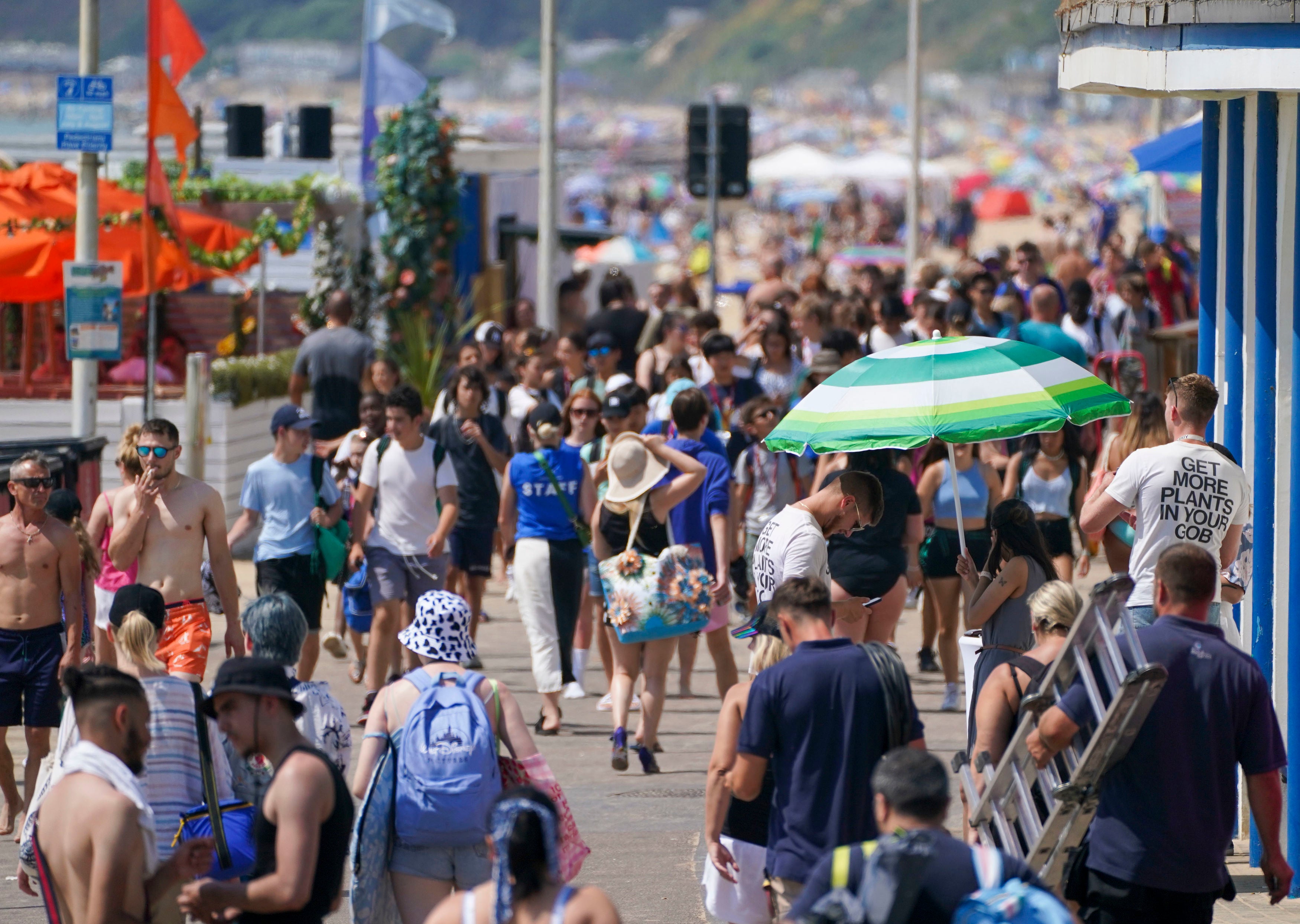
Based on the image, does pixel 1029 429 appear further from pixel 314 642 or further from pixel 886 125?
pixel 886 125

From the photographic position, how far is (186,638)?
26.5 ft

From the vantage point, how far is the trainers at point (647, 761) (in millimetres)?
8688

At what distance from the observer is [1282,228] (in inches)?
266

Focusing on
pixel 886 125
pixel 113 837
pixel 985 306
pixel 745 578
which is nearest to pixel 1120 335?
pixel 985 306

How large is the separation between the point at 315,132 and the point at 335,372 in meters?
10.0

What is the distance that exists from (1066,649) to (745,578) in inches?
244

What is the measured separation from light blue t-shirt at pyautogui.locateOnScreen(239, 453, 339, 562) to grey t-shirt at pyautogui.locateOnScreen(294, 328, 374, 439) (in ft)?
11.6

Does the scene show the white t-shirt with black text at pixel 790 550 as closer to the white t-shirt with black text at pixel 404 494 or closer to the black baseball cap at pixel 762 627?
the black baseball cap at pixel 762 627

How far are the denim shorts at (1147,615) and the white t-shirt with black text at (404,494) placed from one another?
13.8ft

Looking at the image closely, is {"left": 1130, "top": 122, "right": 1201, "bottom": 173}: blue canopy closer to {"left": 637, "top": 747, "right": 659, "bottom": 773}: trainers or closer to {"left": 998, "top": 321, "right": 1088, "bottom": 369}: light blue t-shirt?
{"left": 998, "top": 321, "right": 1088, "bottom": 369}: light blue t-shirt

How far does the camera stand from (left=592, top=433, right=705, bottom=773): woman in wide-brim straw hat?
28.7 feet

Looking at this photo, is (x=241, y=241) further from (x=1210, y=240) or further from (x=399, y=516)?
(x=1210, y=240)

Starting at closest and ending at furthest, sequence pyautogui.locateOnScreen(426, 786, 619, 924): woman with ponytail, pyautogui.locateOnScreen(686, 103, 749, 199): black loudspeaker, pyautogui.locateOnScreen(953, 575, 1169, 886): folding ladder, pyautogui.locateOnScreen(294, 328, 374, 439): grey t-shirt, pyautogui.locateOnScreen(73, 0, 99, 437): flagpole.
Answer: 1. pyautogui.locateOnScreen(426, 786, 619, 924): woman with ponytail
2. pyautogui.locateOnScreen(953, 575, 1169, 886): folding ladder
3. pyautogui.locateOnScreen(73, 0, 99, 437): flagpole
4. pyautogui.locateOnScreen(294, 328, 374, 439): grey t-shirt
5. pyautogui.locateOnScreen(686, 103, 749, 199): black loudspeaker

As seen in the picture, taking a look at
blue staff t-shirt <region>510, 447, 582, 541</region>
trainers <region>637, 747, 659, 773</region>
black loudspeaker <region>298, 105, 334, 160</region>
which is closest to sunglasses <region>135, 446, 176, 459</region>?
blue staff t-shirt <region>510, 447, 582, 541</region>
